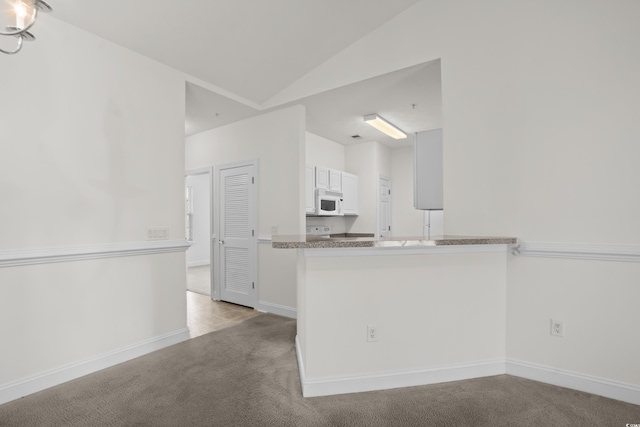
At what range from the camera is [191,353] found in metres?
2.92

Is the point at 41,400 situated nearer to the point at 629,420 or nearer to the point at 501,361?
the point at 501,361

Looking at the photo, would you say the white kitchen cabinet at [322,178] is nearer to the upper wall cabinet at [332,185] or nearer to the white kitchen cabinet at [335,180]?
the upper wall cabinet at [332,185]

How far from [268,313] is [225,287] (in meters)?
1.01

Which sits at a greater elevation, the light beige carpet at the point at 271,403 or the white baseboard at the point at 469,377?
the white baseboard at the point at 469,377

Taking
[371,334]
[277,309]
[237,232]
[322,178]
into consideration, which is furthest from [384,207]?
[371,334]

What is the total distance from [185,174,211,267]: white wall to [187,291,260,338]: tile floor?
3553mm

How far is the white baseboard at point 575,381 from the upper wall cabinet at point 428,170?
1450mm

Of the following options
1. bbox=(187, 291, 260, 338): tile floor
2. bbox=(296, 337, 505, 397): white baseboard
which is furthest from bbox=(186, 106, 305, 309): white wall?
bbox=(296, 337, 505, 397): white baseboard

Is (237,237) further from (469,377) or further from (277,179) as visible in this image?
(469,377)

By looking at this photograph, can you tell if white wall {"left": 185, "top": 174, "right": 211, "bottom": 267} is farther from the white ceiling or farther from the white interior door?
the white interior door

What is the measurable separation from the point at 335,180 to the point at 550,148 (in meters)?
3.44

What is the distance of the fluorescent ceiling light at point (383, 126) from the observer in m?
4.46

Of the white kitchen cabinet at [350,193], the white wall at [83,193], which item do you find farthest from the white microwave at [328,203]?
the white wall at [83,193]

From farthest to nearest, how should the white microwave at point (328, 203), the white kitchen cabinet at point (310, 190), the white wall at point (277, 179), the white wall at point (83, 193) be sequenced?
the white microwave at point (328, 203) → the white kitchen cabinet at point (310, 190) → the white wall at point (277, 179) → the white wall at point (83, 193)
